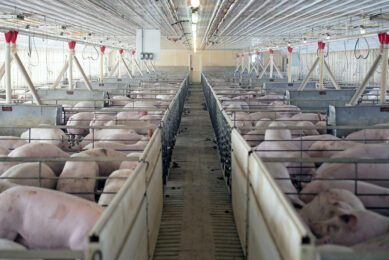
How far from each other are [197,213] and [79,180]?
2256 millimetres

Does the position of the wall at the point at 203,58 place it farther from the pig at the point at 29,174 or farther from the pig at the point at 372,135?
the pig at the point at 29,174

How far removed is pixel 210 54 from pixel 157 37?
93.7 feet

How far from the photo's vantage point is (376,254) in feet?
6.76

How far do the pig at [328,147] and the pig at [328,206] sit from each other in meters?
2.11

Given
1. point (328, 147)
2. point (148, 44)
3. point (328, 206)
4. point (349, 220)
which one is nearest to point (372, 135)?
point (328, 147)

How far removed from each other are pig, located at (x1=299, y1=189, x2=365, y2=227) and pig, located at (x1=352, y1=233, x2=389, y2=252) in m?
0.33

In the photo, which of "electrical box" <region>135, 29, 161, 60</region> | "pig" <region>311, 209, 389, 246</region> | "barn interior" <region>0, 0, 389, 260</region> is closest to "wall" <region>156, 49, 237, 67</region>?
"electrical box" <region>135, 29, 161, 60</region>

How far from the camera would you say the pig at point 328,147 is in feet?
20.1

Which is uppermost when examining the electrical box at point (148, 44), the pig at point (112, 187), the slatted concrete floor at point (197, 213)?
the electrical box at point (148, 44)

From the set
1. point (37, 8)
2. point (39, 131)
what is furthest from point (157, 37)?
point (39, 131)

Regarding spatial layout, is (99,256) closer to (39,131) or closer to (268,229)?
(268,229)

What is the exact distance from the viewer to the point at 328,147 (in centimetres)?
626

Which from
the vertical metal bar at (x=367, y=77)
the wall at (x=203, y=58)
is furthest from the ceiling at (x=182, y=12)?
the wall at (x=203, y=58)

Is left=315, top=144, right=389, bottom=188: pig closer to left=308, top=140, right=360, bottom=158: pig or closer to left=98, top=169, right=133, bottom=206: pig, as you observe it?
left=308, top=140, right=360, bottom=158: pig
